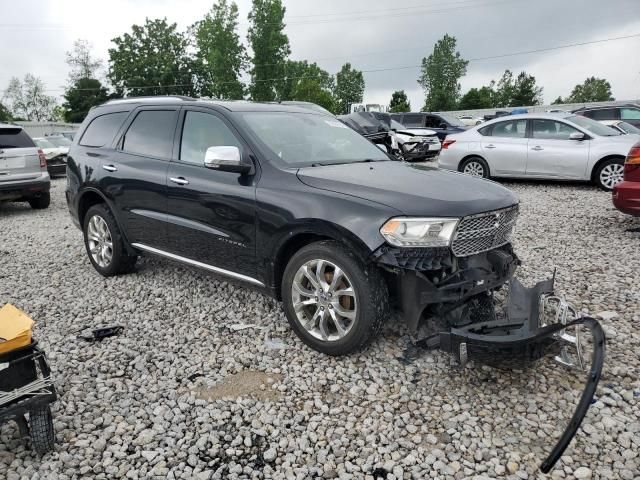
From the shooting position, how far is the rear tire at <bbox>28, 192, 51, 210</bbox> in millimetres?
10510

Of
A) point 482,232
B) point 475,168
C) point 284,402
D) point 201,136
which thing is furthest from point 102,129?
point 475,168

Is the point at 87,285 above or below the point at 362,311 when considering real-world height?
below

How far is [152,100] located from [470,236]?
344cm

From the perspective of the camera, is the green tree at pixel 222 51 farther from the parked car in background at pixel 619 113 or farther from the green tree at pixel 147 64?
the parked car in background at pixel 619 113

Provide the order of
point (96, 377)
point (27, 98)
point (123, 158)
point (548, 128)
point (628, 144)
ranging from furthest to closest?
1. point (27, 98)
2. point (548, 128)
3. point (628, 144)
4. point (123, 158)
5. point (96, 377)

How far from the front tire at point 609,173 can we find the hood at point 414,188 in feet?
24.4

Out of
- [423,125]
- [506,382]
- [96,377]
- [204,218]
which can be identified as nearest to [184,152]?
[204,218]

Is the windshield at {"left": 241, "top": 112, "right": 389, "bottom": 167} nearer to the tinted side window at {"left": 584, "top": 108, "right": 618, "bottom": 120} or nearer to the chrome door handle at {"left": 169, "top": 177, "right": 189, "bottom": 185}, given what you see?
the chrome door handle at {"left": 169, "top": 177, "right": 189, "bottom": 185}

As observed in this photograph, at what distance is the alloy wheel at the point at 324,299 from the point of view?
3242 mm

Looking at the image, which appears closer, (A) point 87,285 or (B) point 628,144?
(A) point 87,285

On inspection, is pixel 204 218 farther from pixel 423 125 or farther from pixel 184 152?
pixel 423 125

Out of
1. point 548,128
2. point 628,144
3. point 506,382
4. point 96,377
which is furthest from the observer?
point 548,128

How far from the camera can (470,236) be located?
316 cm

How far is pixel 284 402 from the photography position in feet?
9.86
